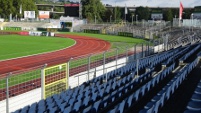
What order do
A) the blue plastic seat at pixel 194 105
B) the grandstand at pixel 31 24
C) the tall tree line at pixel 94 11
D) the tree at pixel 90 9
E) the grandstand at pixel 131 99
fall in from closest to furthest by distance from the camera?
1. the blue plastic seat at pixel 194 105
2. the grandstand at pixel 131 99
3. the grandstand at pixel 31 24
4. the tall tree line at pixel 94 11
5. the tree at pixel 90 9

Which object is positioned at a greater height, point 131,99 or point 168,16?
point 168,16

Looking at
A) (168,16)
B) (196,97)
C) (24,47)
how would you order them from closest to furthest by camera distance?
(196,97) → (24,47) → (168,16)

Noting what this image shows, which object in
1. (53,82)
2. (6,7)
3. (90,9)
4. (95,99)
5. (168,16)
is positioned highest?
(90,9)

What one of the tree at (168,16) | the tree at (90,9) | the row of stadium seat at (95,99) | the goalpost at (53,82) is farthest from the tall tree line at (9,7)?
the row of stadium seat at (95,99)

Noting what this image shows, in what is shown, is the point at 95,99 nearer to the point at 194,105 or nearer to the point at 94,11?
the point at 194,105

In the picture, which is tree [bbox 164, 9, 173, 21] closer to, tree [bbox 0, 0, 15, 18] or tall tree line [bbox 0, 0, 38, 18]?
tall tree line [bbox 0, 0, 38, 18]

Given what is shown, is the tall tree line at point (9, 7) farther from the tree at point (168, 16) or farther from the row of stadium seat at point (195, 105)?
the row of stadium seat at point (195, 105)

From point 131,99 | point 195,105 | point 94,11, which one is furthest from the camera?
point 94,11

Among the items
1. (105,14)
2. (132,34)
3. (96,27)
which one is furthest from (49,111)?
(105,14)

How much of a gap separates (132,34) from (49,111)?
50157mm

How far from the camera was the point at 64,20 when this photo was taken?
253 feet

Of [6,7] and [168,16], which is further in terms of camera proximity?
[168,16]

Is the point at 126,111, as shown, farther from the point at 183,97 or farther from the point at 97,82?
the point at 97,82

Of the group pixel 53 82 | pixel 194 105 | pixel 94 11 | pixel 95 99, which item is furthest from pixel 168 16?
pixel 194 105
